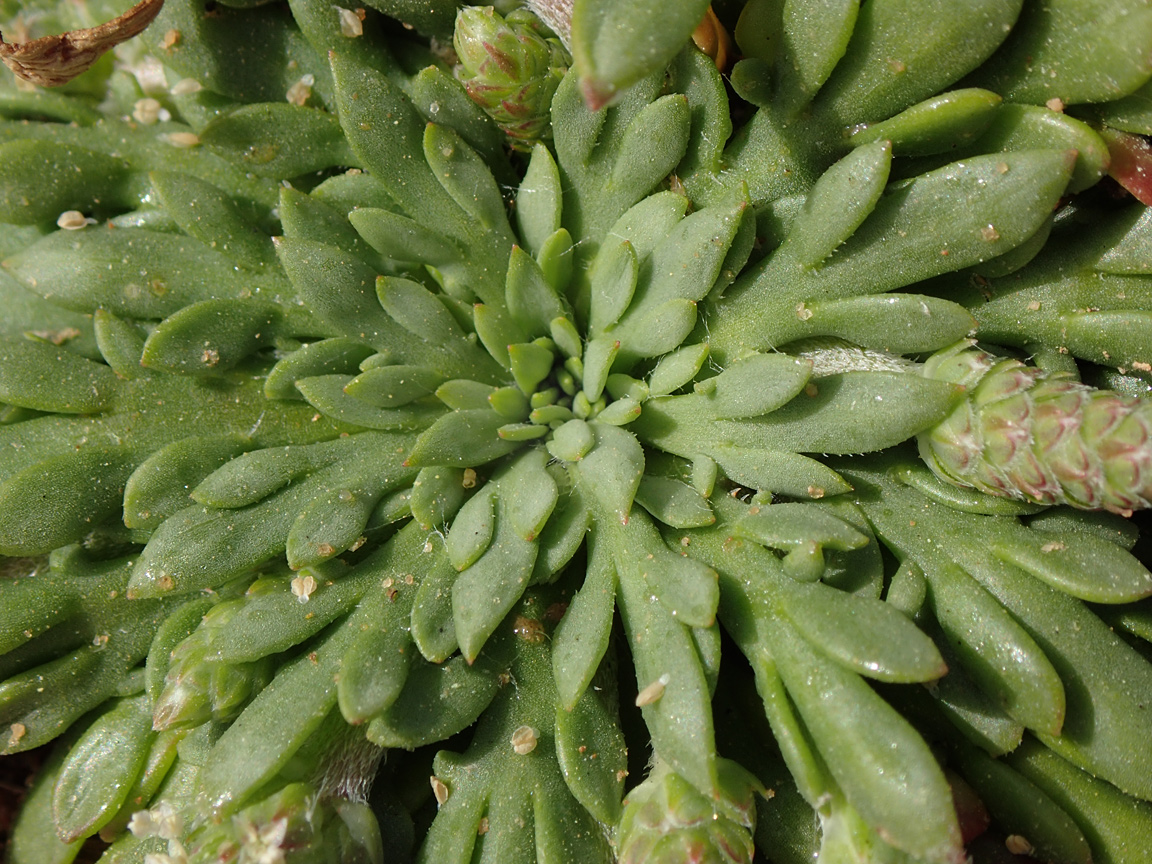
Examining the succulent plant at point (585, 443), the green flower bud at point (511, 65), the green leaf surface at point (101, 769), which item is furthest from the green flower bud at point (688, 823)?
the green flower bud at point (511, 65)

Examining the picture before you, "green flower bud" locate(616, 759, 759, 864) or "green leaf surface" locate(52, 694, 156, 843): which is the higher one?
"green flower bud" locate(616, 759, 759, 864)

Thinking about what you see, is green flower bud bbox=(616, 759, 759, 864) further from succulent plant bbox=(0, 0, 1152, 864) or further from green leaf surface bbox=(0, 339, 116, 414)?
green leaf surface bbox=(0, 339, 116, 414)

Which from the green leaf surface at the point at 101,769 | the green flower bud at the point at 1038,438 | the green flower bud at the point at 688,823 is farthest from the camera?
the green leaf surface at the point at 101,769

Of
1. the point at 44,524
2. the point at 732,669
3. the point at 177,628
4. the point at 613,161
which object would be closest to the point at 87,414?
the point at 44,524

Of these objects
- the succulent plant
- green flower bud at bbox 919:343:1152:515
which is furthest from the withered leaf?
green flower bud at bbox 919:343:1152:515

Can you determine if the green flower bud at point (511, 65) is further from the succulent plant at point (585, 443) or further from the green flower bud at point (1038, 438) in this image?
the green flower bud at point (1038, 438)

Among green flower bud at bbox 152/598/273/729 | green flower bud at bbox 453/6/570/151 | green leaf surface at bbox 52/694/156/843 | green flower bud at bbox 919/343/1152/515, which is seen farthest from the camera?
green leaf surface at bbox 52/694/156/843

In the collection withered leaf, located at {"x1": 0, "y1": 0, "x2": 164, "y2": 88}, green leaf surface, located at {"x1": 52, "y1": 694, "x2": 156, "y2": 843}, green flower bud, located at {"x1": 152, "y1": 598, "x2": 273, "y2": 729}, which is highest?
withered leaf, located at {"x1": 0, "y1": 0, "x2": 164, "y2": 88}

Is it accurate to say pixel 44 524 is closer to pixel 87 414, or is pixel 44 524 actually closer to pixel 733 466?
pixel 87 414

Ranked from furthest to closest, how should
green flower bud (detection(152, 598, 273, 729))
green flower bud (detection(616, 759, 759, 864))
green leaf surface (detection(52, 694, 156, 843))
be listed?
1. green leaf surface (detection(52, 694, 156, 843))
2. green flower bud (detection(152, 598, 273, 729))
3. green flower bud (detection(616, 759, 759, 864))
